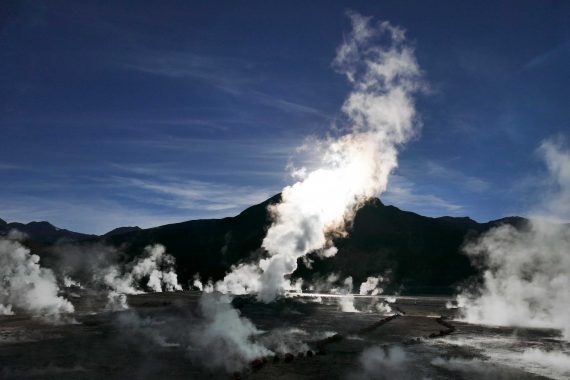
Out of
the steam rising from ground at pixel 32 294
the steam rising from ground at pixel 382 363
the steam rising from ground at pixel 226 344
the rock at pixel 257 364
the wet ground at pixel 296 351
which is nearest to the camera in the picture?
the steam rising from ground at pixel 382 363

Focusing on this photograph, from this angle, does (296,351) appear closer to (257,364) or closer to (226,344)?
(226,344)

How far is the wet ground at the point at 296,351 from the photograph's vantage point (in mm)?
32844

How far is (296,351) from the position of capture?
40.7 m

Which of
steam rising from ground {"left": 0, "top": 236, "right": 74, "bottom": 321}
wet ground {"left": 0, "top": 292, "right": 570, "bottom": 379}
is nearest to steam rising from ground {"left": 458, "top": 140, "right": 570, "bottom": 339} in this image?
wet ground {"left": 0, "top": 292, "right": 570, "bottom": 379}

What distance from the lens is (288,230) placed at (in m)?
92.7

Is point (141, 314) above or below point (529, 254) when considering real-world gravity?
below

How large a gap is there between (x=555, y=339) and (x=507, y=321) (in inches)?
749


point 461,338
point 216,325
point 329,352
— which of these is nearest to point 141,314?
point 216,325

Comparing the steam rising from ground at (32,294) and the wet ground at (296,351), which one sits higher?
the steam rising from ground at (32,294)

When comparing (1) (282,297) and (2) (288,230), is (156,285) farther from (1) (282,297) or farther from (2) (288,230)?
(2) (288,230)

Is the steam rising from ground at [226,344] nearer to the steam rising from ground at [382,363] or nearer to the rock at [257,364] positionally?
the rock at [257,364]

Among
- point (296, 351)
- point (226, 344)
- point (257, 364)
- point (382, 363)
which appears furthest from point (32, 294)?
point (382, 363)

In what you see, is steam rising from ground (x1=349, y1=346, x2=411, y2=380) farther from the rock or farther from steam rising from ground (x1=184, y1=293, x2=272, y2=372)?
steam rising from ground (x1=184, y1=293, x2=272, y2=372)

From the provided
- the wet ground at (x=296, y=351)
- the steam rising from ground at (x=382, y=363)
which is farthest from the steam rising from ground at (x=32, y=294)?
the steam rising from ground at (x=382, y=363)
